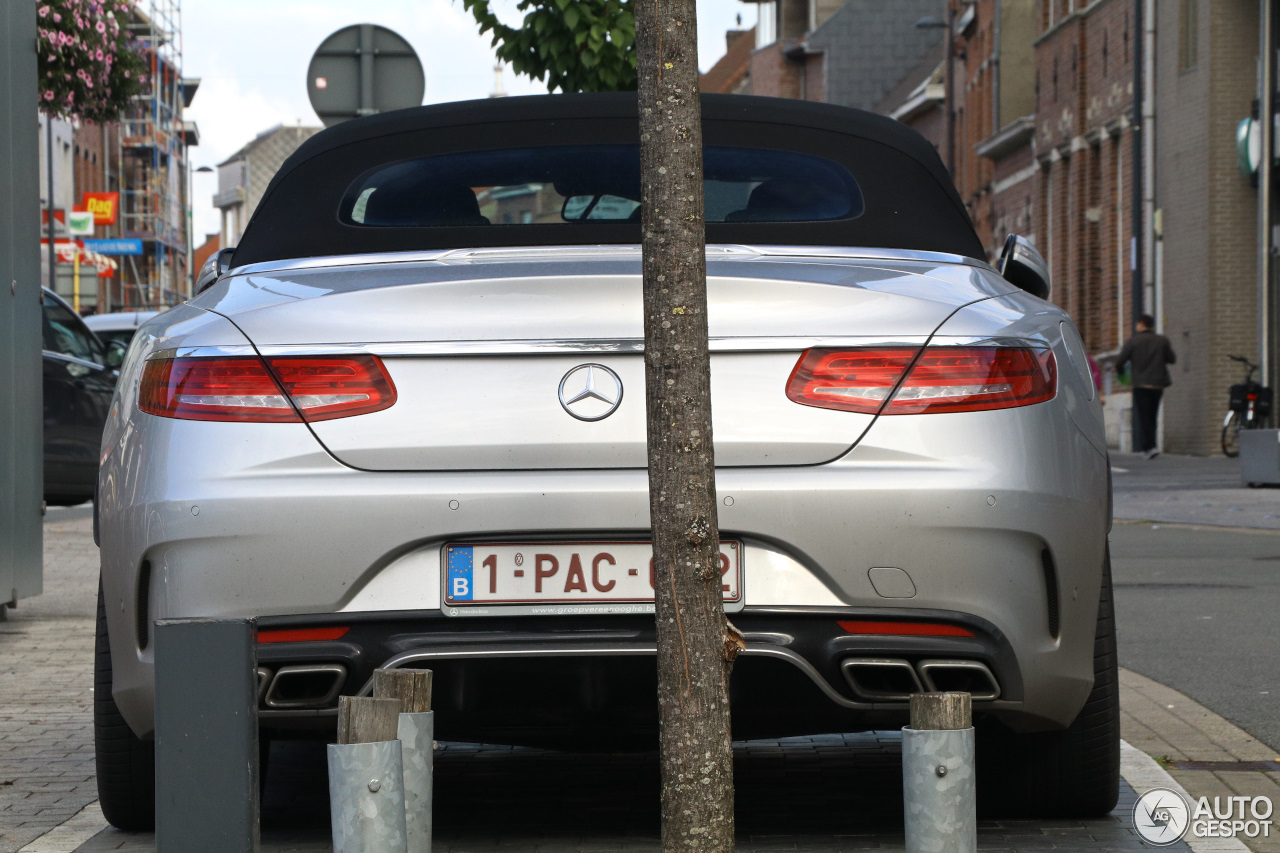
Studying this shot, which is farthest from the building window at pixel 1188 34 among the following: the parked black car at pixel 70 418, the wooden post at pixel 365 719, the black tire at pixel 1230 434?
the wooden post at pixel 365 719

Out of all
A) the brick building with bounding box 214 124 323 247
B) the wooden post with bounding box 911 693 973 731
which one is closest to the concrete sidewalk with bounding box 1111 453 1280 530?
the wooden post with bounding box 911 693 973 731

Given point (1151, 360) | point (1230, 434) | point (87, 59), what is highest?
point (87, 59)

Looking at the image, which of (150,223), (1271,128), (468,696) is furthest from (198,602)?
(150,223)

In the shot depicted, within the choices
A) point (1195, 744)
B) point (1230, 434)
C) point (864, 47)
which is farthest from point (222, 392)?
point (864, 47)

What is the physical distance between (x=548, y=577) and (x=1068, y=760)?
1.38 meters

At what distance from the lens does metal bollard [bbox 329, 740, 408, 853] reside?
331 centimetres

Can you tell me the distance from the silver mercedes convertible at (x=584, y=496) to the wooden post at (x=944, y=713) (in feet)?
1.68

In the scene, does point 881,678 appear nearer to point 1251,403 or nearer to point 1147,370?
point 1251,403

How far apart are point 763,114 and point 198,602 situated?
6.74 ft

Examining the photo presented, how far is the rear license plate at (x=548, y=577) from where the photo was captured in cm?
402

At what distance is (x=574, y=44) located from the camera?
12773 millimetres

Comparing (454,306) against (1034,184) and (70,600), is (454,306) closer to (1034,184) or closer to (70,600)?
(70,600)

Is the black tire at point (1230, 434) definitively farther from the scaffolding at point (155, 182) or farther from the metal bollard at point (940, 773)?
the scaffolding at point (155, 182)

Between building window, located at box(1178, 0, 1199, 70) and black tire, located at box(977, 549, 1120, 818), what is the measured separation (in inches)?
1158
